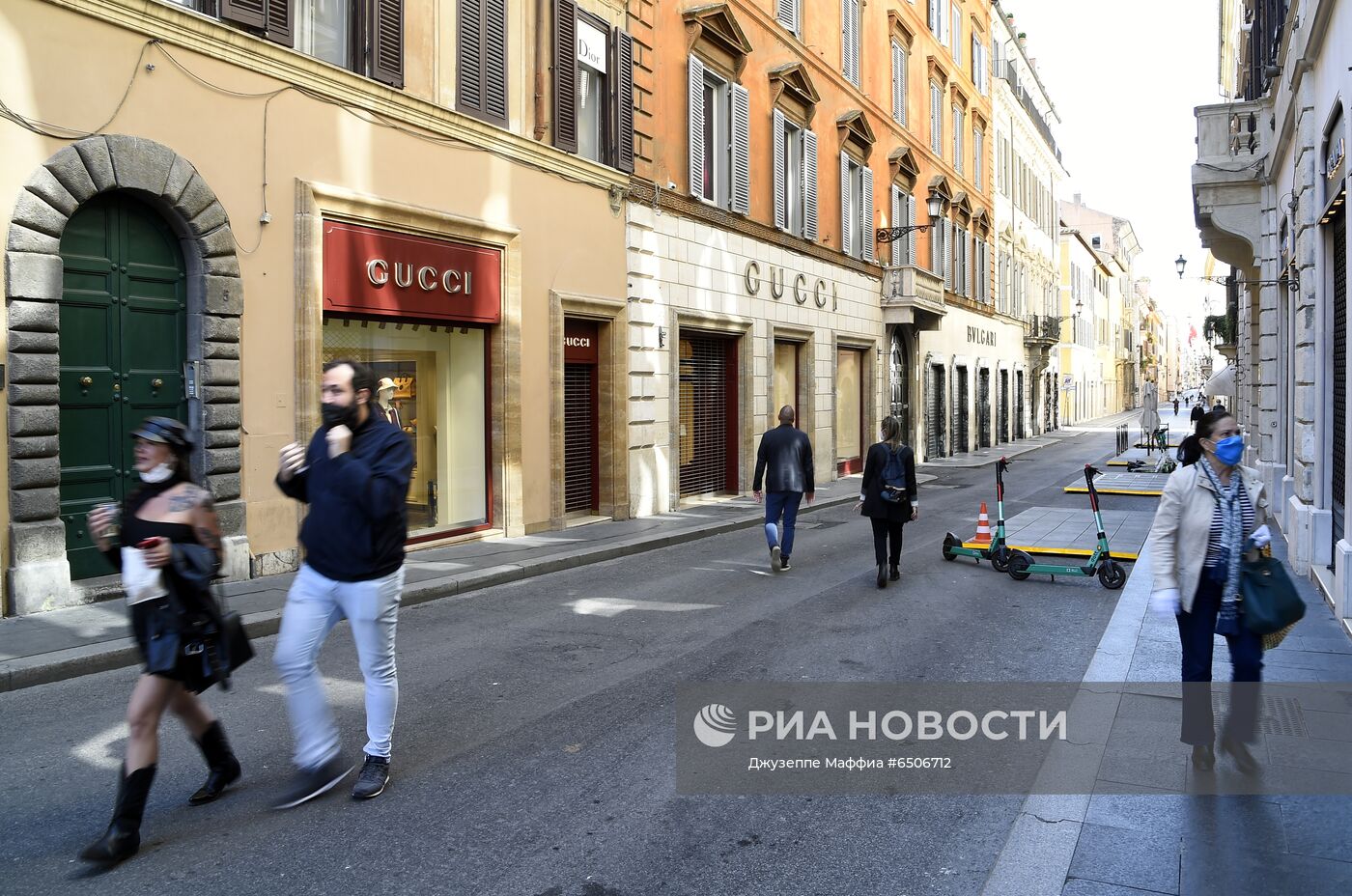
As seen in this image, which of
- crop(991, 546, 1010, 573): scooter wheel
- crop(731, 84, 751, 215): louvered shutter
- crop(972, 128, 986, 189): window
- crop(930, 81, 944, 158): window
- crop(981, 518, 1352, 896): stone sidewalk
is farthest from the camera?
crop(972, 128, 986, 189): window

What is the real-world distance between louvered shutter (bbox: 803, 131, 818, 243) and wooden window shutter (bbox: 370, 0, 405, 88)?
12.2 meters

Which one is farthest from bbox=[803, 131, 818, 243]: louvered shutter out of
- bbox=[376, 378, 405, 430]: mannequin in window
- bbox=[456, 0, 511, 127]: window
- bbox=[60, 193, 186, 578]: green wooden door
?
bbox=[60, 193, 186, 578]: green wooden door

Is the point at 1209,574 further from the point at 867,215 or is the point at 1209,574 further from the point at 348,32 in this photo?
the point at 867,215

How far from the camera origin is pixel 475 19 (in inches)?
515

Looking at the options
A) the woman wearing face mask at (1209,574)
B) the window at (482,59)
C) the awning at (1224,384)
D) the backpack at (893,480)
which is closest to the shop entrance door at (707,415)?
the window at (482,59)

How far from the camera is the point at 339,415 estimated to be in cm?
454

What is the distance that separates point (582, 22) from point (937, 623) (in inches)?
428

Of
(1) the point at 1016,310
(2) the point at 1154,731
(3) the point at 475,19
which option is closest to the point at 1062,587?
(2) the point at 1154,731

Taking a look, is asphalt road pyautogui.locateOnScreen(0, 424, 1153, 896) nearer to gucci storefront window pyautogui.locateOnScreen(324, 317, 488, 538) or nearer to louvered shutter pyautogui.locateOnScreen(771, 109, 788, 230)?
gucci storefront window pyautogui.locateOnScreen(324, 317, 488, 538)

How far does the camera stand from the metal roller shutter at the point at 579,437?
15.5 metres

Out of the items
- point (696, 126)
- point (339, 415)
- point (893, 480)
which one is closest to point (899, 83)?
point (696, 126)

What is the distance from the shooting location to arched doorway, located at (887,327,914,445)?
2867 centimetres

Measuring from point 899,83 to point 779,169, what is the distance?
33.2 feet

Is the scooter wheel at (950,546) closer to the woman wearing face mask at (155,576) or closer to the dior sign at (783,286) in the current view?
the woman wearing face mask at (155,576)
